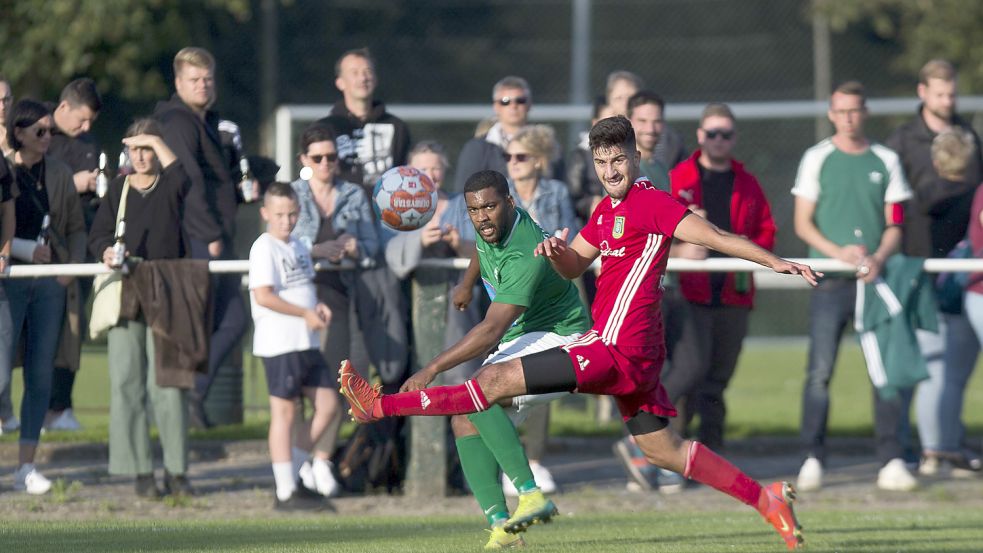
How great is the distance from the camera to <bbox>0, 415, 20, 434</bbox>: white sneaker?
439 inches

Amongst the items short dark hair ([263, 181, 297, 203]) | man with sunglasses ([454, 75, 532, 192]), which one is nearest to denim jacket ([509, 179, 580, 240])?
man with sunglasses ([454, 75, 532, 192])

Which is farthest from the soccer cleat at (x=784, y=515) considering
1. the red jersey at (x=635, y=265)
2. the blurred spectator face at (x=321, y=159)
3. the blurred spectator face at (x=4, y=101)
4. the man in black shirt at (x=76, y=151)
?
the blurred spectator face at (x=4, y=101)

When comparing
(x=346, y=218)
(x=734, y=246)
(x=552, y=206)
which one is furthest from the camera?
(x=552, y=206)

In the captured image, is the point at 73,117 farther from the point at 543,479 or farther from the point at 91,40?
the point at 91,40

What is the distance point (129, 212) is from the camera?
1058cm

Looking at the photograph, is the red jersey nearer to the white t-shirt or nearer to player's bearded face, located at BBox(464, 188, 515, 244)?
player's bearded face, located at BBox(464, 188, 515, 244)

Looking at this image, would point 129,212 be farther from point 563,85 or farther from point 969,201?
point 563,85

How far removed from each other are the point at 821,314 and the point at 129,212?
4.64 metres

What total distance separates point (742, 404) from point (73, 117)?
27.7ft

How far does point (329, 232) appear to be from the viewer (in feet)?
35.7

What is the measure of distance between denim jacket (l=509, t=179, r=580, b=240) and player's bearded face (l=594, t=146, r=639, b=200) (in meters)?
2.78

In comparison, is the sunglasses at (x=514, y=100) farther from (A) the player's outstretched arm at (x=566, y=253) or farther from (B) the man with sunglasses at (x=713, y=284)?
(A) the player's outstretched arm at (x=566, y=253)

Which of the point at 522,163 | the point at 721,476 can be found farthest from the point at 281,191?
the point at 721,476

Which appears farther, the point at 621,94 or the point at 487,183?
the point at 621,94
